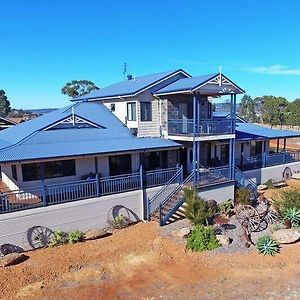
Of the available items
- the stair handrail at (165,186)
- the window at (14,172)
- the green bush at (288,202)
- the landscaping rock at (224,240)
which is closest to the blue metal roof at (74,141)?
the window at (14,172)

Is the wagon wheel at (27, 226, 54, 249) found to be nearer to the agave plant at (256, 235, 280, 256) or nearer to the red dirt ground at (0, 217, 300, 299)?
the red dirt ground at (0, 217, 300, 299)

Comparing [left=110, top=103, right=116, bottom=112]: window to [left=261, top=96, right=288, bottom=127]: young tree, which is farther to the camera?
[left=261, top=96, right=288, bottom=127]: young tree

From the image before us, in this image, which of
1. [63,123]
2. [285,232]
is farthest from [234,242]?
[63,123]

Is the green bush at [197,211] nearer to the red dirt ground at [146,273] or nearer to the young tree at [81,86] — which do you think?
the red dirt ground at [146,273]

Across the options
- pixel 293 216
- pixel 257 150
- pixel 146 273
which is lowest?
pixel 146 273

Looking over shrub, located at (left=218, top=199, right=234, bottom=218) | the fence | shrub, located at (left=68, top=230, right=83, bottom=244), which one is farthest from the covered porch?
shrub, located at (left=68, top=230, right=83, bottom=244)

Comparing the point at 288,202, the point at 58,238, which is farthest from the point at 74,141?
the point at 288,202

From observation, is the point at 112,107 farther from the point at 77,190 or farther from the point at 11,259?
the point at 11,259
